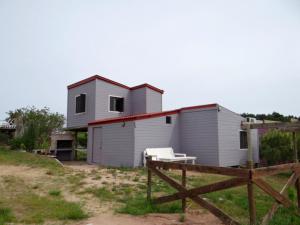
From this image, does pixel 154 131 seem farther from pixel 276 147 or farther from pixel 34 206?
pixel 34 206

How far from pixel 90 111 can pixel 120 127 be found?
13.6ft

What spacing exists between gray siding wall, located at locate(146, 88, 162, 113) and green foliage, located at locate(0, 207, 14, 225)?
44.5ft

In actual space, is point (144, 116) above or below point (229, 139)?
above

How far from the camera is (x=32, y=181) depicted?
29.2 feet

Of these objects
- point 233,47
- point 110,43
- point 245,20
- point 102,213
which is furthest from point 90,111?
point 102,213

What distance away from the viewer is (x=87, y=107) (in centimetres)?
1786

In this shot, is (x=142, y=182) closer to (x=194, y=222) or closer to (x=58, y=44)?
(x=194, y=222)

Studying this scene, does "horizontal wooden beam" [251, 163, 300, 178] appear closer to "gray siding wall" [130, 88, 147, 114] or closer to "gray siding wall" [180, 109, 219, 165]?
"gray siding wall" [180, 109, 219, 165]

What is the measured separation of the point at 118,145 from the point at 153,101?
19.4 ft

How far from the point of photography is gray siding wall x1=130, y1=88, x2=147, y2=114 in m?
18.6

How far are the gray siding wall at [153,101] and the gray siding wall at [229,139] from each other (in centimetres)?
583

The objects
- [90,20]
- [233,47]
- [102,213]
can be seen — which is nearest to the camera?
[102,213]

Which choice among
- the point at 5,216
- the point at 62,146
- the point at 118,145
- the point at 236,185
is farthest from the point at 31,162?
the point at 236,185

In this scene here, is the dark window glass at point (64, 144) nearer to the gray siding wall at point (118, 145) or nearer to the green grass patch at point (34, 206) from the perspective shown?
the gray siding wall at point (118, 145)
